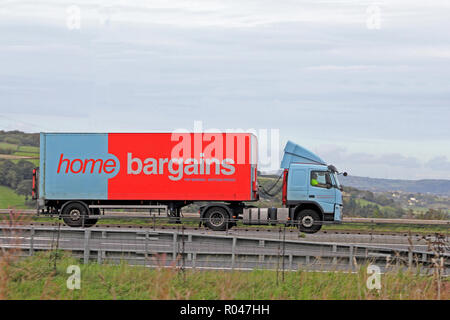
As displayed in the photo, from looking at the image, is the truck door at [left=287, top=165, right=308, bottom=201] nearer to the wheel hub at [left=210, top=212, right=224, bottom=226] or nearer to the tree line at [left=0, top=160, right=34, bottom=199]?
the wheel hub at [left=210, top=212, right=224, bottom=226]

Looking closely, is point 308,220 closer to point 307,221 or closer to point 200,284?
point 307,221

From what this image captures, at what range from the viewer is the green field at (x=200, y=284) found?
33.4ft

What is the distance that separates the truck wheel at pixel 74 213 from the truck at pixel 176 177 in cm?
4

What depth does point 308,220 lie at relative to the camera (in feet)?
85.0

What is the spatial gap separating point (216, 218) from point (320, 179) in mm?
4416

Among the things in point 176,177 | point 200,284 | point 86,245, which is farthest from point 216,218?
point 200,284

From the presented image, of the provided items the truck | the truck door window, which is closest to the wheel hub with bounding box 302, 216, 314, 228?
the truck

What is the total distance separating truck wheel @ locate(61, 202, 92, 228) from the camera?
26.6m

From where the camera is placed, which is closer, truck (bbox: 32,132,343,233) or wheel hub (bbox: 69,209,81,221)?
truck (bbox: 32,132,343,233)

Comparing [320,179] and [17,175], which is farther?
[17,175]

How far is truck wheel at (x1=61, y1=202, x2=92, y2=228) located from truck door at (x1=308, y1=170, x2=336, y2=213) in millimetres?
9183
